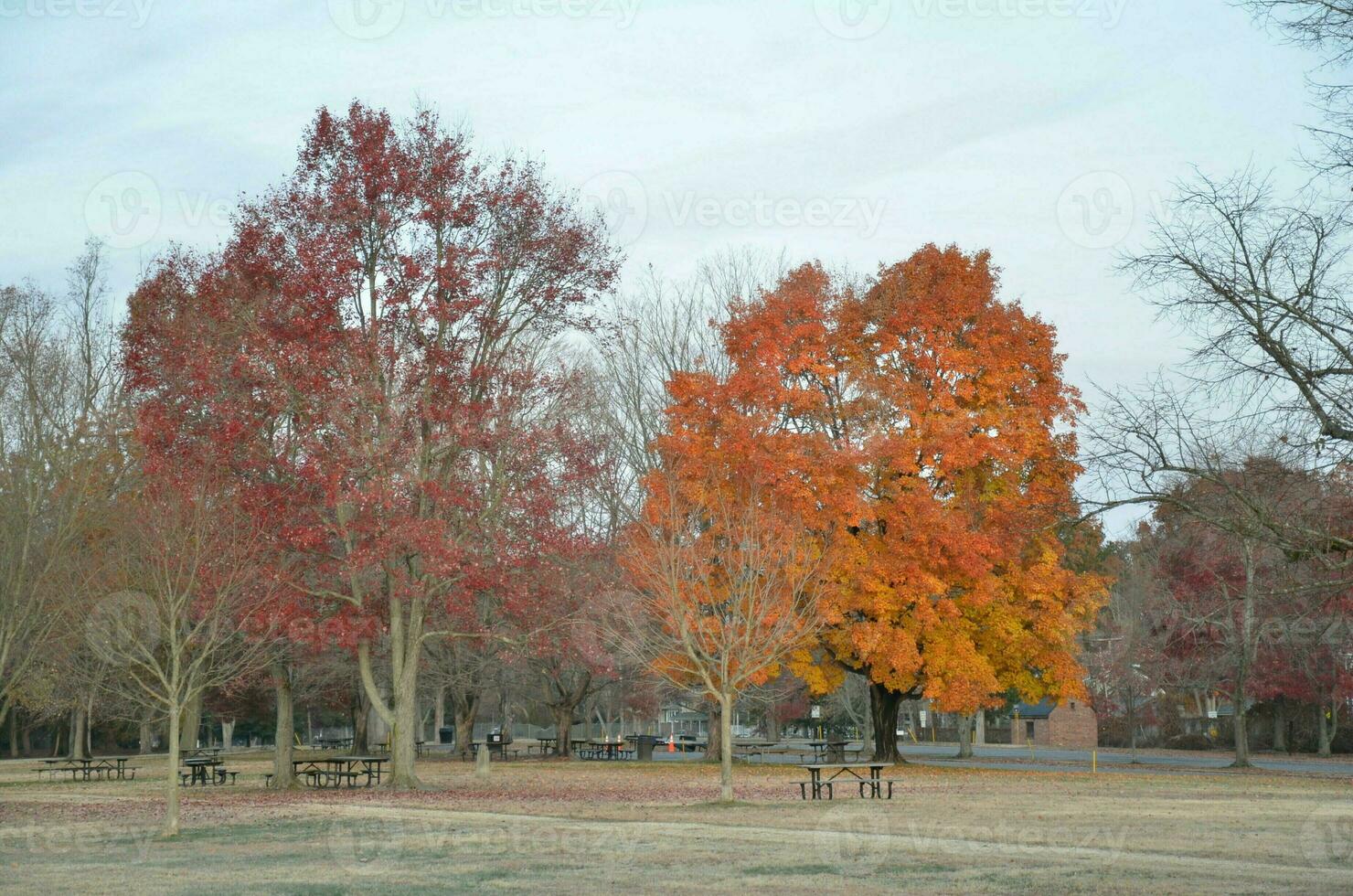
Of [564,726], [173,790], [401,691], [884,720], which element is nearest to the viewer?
[173,790]

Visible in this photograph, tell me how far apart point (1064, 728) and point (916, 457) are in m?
45.0

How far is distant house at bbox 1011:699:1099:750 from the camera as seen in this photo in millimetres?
74375

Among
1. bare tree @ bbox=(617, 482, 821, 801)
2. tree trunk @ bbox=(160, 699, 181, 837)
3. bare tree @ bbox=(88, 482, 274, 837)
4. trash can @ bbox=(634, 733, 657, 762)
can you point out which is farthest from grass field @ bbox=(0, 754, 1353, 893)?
trash can @ bbox=(634, 733, 657, 762)

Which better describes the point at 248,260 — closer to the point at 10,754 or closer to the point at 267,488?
the point at 267,488

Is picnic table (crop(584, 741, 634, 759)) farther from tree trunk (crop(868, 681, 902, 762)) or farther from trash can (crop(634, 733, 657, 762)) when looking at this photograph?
tree trunk (crop(868, 681, 902, 762))

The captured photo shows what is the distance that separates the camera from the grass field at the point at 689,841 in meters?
12.7

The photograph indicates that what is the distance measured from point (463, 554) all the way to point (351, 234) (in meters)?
7.95

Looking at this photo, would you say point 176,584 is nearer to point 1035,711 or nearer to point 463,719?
point 463,719

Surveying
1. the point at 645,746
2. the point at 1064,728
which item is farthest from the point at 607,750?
the point at 1064,728

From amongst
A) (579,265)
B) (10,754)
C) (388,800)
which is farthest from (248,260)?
(10,754)

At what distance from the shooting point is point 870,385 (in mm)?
37875

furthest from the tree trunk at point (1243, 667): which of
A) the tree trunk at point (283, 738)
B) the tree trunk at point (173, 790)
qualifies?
the tree trunk at point (173, 790)

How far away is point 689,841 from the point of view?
16719 millimetres

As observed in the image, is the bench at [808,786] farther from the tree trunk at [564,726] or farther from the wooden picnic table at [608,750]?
the tree trunk at [564,726]
